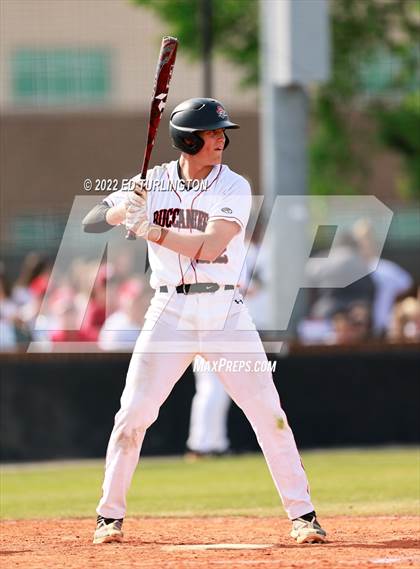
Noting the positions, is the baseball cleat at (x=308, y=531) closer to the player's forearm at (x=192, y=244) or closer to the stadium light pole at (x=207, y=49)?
the player's forearm at (x=192, y=244)

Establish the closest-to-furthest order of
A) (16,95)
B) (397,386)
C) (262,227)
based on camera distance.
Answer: (397,386) < (262,227) < (16,95)

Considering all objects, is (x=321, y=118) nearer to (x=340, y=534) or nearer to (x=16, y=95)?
(x=16, y=95)

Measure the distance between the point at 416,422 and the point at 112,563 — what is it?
26.6 ft

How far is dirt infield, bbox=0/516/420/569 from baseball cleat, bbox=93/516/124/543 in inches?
1.7

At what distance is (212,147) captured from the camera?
23.7 feet

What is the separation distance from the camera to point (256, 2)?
84.8ft

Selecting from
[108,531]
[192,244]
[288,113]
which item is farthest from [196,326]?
[288,113]

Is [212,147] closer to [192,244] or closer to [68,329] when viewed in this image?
[192,244]

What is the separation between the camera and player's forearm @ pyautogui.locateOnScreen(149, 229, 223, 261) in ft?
22.6

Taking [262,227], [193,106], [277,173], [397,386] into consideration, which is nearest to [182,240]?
[193,106]

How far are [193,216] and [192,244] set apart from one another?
0.34 meters

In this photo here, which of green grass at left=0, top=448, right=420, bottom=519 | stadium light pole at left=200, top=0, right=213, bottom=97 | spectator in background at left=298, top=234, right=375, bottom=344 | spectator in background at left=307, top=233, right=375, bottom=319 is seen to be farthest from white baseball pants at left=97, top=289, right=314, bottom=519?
stadium light pole at left=200, top=0, right=213, bottom=97

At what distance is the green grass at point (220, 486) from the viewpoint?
31.9 feet

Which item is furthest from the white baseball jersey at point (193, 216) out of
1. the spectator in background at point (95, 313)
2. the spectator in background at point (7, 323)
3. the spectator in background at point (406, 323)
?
the spectator in background at point (406, 323)
